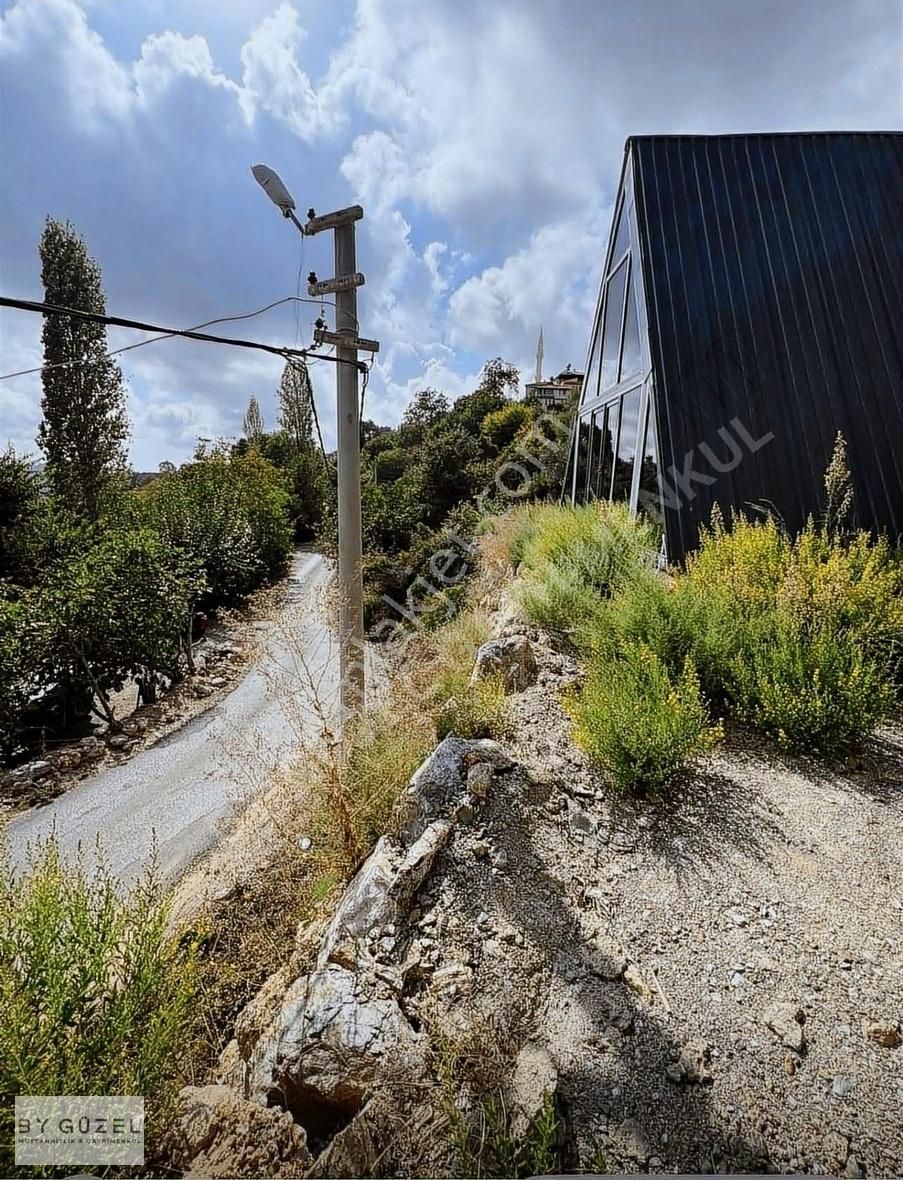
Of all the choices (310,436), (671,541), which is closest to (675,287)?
(671,541)

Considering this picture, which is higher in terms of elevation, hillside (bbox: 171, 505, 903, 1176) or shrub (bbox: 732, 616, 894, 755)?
shrub (bbox: 732, 616, 894, 755)

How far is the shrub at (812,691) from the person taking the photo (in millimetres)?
3021

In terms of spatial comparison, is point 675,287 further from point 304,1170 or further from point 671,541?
point 304,1170

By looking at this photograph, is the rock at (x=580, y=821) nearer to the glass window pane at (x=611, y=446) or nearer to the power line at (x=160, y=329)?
the power line at (x=160, y=329)

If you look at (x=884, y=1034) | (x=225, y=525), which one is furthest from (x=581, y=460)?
(x=884, y=1034)

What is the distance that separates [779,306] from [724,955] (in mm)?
7257

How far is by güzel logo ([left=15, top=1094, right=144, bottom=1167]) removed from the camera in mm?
1296

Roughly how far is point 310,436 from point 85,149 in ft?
87.8

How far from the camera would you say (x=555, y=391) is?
87.8 ft

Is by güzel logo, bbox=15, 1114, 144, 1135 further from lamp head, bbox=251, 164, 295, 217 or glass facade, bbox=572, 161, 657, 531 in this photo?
glass facade, bbox=572, 161, 657, 531

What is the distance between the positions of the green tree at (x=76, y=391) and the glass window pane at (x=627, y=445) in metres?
15.6

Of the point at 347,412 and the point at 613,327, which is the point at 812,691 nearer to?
the point at 347,412

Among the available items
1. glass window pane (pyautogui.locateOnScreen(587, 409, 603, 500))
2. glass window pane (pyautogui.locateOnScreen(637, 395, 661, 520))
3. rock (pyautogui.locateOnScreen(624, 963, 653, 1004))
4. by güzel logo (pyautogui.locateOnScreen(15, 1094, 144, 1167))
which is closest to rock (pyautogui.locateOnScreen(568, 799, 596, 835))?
rock (pyautogui.locateOnScreen(624, 963, 653, 1004))

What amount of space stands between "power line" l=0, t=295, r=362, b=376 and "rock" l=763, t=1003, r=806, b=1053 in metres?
3.43
